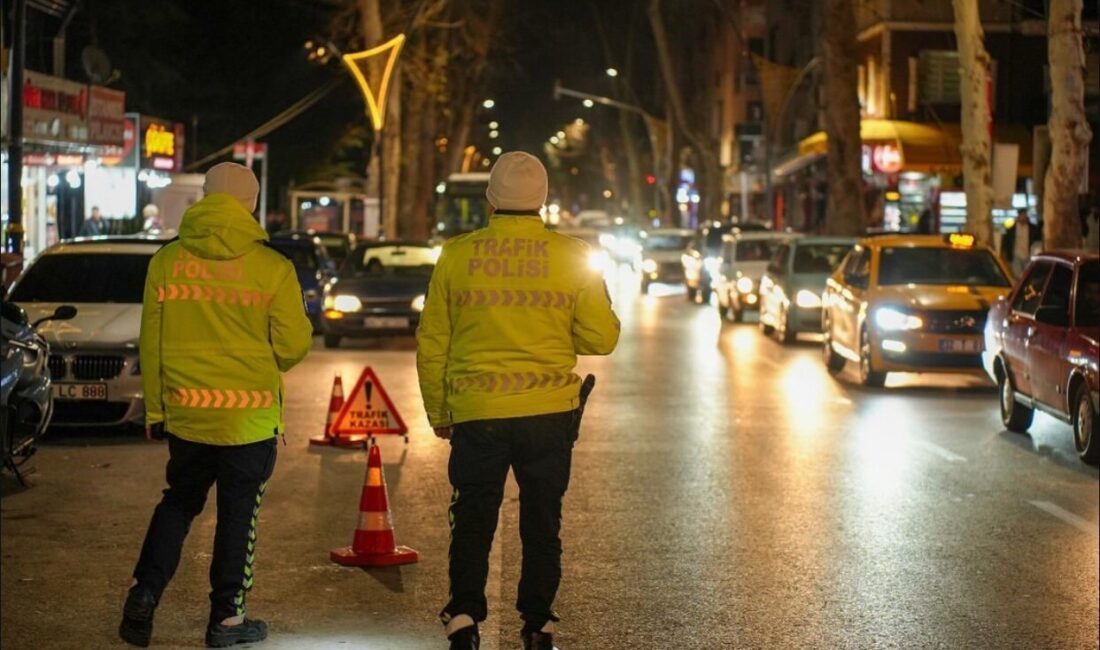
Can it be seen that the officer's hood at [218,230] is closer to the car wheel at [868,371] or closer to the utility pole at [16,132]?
the car wheel at [868,371]

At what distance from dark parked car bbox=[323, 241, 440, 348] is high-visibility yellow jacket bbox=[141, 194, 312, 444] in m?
16.7

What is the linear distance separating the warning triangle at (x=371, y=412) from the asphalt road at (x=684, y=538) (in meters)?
0.29

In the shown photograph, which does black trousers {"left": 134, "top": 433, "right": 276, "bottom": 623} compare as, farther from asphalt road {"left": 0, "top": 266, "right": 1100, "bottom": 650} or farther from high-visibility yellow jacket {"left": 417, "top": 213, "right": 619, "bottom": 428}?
high-visibility yellow jacket {"left": 417, "top": 213, "right": 619, "bottom": 428}

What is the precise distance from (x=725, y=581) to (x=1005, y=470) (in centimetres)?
495

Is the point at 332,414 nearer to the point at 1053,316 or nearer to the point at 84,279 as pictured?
the point at 84,279

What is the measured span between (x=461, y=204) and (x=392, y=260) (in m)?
25.7

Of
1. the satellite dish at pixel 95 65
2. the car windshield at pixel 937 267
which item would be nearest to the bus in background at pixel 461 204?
the satellite dish at pixel 95 65

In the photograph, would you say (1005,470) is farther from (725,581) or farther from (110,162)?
(110,162)

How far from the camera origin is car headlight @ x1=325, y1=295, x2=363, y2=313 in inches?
955

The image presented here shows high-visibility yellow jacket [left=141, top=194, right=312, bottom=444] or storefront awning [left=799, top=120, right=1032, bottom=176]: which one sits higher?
storefront awning [left=799, top=120, right=1032, bottom=176]

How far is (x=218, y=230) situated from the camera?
270 inches

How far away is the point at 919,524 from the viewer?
10.6 meters

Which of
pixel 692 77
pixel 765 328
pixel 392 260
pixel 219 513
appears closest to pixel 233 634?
pixel 219 513

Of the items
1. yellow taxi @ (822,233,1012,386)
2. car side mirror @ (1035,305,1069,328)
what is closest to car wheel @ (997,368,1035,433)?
car side mirror @ (1035,305,1069,328)
